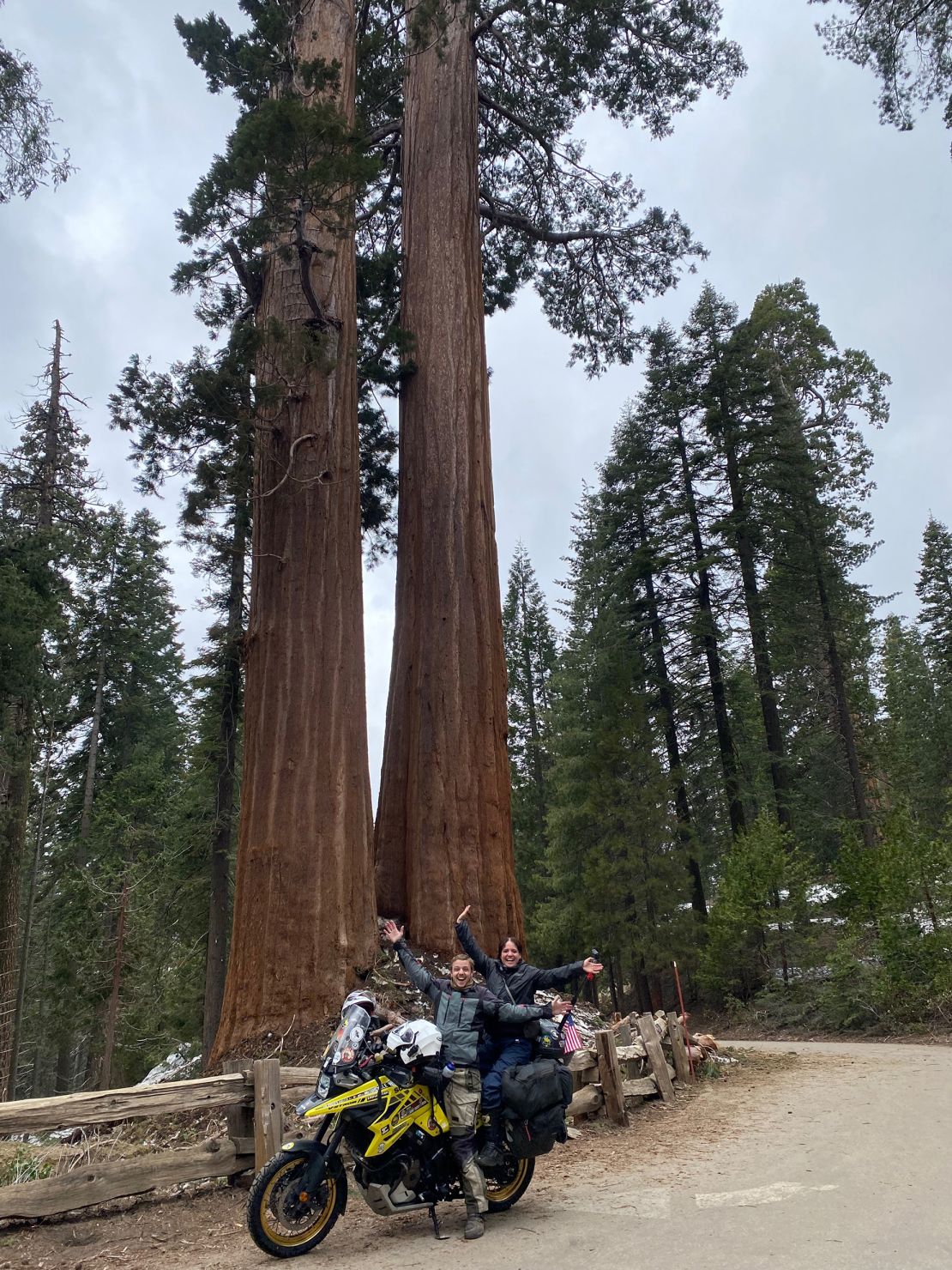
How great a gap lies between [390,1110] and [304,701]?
4027mm

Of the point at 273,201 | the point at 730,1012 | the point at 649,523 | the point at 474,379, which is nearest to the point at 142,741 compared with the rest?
the point at 649,523

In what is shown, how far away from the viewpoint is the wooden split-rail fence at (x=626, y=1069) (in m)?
7.86

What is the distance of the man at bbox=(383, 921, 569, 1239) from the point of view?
5.03 meters

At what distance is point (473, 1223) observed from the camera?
489 centimetres

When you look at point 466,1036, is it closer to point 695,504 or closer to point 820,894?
point 820,894

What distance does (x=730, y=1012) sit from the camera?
64.3 ft

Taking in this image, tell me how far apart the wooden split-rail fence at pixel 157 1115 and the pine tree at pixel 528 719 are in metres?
23.5

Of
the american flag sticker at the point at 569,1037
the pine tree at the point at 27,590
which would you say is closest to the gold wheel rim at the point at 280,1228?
the american flag sticker at the point at 569,1037

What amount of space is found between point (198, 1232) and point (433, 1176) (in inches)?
56.4

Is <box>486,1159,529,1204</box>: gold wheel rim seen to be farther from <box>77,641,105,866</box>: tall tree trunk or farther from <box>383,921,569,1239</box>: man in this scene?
<box>77,641,105,866</box>: tall tree trunk

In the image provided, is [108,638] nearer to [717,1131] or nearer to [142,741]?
[142,741]

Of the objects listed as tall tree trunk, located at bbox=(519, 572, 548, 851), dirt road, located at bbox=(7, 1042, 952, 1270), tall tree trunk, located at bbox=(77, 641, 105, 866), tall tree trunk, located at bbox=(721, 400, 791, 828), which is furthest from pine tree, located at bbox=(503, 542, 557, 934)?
dirt road, located at bbox=(7, 1042, 952, 1270)

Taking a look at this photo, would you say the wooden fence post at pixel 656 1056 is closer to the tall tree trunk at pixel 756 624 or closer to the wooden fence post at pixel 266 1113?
the wooden fence post at pixel 266 1113

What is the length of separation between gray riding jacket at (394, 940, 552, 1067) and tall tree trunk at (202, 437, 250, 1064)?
1247 centimetres
